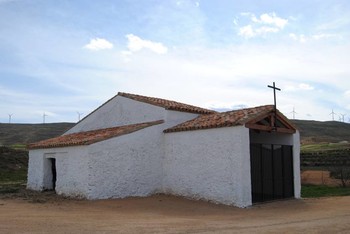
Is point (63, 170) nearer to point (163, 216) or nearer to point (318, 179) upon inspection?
point (163, 216)

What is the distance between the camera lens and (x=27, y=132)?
259 ft

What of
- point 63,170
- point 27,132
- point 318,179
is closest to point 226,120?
point 63,170

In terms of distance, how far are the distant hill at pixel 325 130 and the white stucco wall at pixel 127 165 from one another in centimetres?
6741

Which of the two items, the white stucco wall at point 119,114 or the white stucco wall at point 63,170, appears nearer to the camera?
the white stucco wall at point 63,170

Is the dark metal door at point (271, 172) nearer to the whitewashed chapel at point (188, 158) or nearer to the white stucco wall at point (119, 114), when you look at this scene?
the whitewashed chapel at point (188, 158)

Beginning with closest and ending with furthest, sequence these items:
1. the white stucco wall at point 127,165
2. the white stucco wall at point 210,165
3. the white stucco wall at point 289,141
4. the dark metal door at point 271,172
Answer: the white stucco wall at point 210,165 < the white stucco wall at point 127,165 < the dark metal door at point 271,172 < the white stucco wall at point 289,141

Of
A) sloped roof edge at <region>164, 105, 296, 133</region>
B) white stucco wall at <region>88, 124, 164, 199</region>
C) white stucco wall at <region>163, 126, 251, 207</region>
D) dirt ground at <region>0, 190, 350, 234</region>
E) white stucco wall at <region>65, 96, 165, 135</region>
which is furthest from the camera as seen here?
white stucco wall at <region>65, 96, 165, 135</region>

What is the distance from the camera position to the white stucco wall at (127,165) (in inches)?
621

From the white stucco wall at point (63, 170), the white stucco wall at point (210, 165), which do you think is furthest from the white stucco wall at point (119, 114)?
the white stucco wall at point (63, 170)

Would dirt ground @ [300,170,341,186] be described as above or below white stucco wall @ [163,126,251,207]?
below

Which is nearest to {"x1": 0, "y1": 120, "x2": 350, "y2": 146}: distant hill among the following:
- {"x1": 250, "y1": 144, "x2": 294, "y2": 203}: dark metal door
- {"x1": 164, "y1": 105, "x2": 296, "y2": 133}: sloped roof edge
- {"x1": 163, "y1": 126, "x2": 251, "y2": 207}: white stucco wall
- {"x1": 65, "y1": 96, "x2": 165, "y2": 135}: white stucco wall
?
{"x1": 65, "y1": 96, "x2": 165, "y2": 135}: white stucco wall

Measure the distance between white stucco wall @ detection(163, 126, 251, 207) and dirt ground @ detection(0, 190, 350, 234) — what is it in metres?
0.51

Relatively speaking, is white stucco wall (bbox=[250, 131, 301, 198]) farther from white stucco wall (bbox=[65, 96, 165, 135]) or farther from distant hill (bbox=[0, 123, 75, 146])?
distant hill (bbox=[0, 123, 75, 146])

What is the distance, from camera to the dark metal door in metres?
15.9
